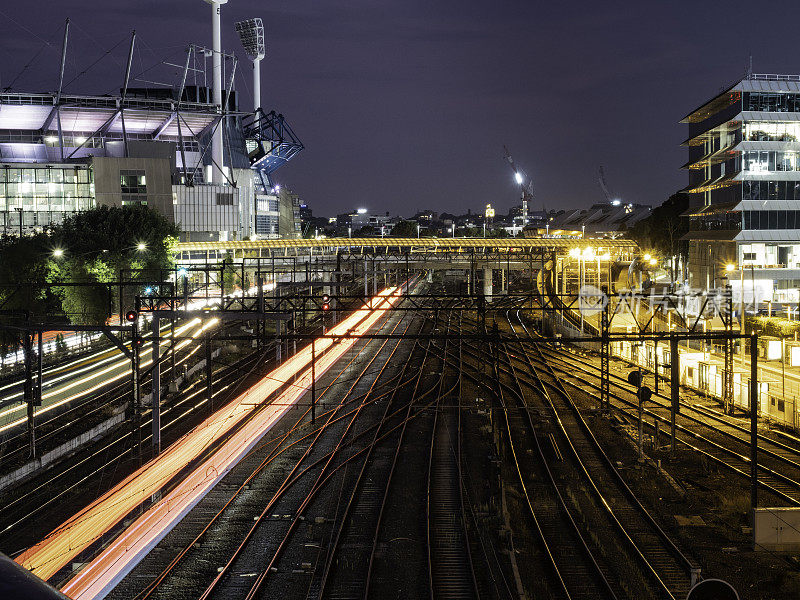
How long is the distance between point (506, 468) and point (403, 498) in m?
2.81

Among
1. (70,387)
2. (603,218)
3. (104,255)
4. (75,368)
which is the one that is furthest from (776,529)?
(603,218)

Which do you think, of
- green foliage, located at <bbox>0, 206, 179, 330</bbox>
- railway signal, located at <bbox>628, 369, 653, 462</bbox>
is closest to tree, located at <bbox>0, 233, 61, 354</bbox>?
green foliage, located at <bbox>0, 206, 179, 330</bbox>

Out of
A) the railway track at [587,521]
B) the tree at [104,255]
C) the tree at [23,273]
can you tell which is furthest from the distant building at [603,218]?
the railway track at [587,521]

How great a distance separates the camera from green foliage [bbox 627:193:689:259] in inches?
2140

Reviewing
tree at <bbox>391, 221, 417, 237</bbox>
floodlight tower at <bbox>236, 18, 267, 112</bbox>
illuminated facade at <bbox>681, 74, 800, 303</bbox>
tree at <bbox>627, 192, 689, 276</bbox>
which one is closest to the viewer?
illuminated facade at <bbox>681, 74, 800, 303</bbox>

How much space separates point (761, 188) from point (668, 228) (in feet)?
67.8

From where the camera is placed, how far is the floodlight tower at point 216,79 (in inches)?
2613

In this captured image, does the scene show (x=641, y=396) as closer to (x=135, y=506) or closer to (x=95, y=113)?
(x=135, y=506)

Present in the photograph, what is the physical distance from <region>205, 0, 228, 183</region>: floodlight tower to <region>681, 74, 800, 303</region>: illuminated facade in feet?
145

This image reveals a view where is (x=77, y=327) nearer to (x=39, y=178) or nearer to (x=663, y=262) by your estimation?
(x=39, y=178)

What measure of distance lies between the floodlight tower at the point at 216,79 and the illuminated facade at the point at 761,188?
1735 inches

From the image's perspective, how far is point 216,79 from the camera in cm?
7181

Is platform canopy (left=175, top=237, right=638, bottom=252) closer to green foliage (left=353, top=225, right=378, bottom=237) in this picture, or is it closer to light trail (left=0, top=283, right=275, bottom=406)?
light trail (left=0, top=283, right=275, bottom=406)

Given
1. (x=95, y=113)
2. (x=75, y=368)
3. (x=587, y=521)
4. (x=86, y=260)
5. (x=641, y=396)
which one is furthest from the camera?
(x=95, y=113)
